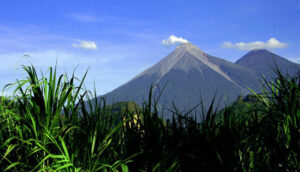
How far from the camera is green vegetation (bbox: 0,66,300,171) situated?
10.0 feet

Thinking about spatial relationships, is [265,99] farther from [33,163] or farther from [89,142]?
[33,163]

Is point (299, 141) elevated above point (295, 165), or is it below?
above

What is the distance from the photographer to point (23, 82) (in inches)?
128

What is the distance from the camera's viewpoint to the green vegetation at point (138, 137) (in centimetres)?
306

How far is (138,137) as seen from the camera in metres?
3.51

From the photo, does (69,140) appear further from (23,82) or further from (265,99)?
(265,99)

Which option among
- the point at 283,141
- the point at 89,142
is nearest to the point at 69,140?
the point at 89,142

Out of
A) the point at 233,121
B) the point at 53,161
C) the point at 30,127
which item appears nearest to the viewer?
the point at 53,161

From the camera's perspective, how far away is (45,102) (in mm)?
3098

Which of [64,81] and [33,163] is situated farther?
[64,81]

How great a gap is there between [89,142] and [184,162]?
1012 mm

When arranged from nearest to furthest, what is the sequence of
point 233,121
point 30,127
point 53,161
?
point 53,161, point 30,127, point 233,121

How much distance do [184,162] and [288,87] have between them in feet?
4.92

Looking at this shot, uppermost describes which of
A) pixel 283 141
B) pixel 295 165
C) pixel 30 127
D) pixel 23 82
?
pixel 23 82
